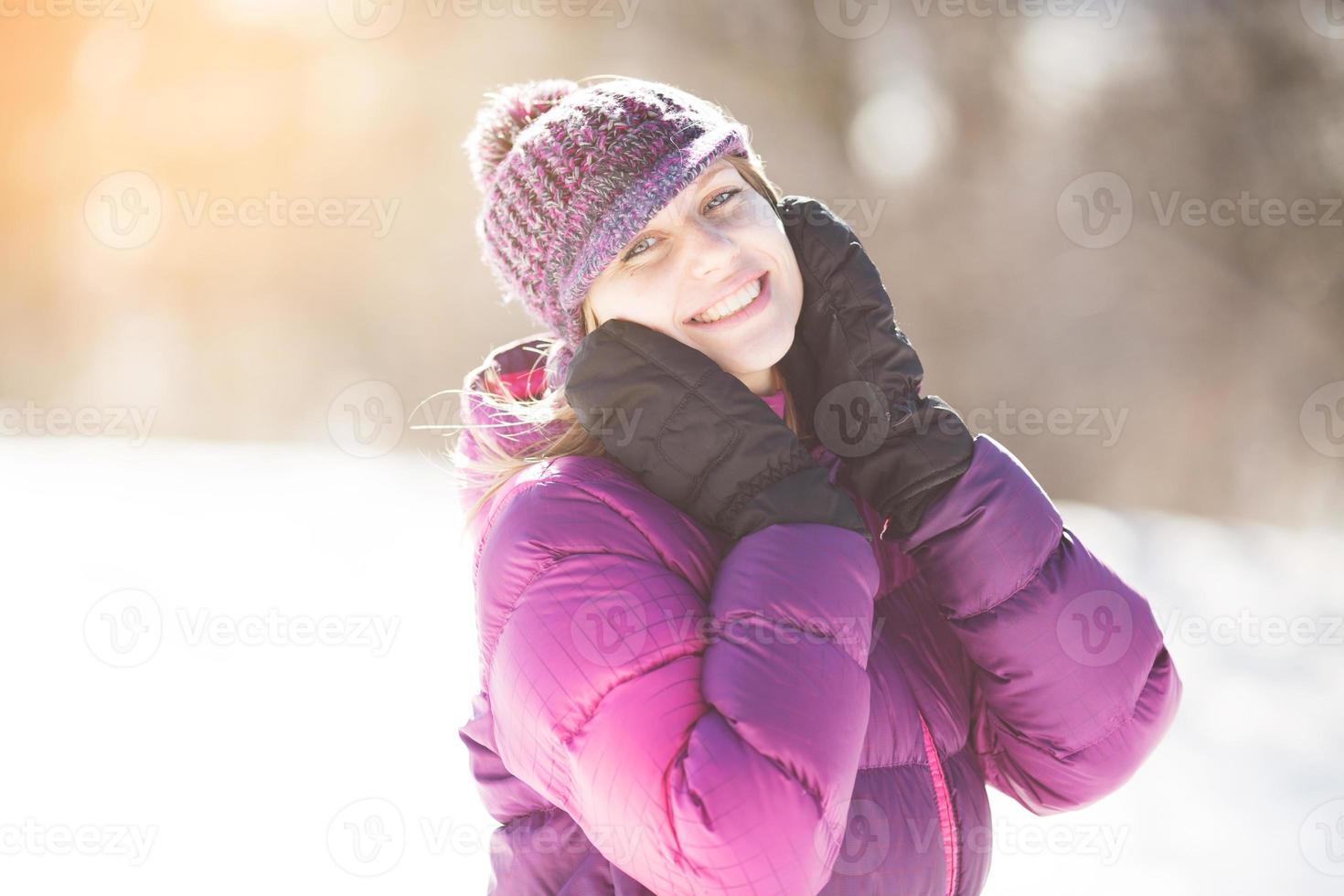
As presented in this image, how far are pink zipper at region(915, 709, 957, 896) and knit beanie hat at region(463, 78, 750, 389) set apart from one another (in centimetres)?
59

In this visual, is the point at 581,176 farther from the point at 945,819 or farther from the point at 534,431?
the point at 945,819

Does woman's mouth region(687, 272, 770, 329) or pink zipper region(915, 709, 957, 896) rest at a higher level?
woman's mouth region(687, 272, 770, 329)

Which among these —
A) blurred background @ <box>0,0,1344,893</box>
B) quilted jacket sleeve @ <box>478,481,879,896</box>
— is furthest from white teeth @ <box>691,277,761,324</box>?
blurred background @ <box>0,0,1344,893</box>

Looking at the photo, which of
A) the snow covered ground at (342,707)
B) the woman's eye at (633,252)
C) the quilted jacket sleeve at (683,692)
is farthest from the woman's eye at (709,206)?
the snow covered ground at (342,707)

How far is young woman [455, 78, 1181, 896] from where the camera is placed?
81 centimetres

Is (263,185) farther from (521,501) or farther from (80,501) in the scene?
(521,501)

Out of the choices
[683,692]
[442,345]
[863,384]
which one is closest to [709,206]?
[863,384]

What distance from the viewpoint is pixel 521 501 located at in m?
0.93

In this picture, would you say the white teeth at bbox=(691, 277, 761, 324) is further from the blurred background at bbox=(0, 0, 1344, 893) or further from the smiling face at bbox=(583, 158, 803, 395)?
the blurred background at bbox=(0, 0, 1344, 893)

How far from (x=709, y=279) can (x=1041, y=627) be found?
1.60 ft

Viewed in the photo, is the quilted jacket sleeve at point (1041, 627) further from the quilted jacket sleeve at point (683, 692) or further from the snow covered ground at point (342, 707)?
the snow covered ground at point (342, 707)

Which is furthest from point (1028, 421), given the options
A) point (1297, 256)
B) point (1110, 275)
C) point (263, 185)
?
point (263, 185)

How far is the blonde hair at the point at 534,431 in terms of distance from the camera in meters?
1.09

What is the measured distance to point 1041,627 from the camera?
Result: 102cm
